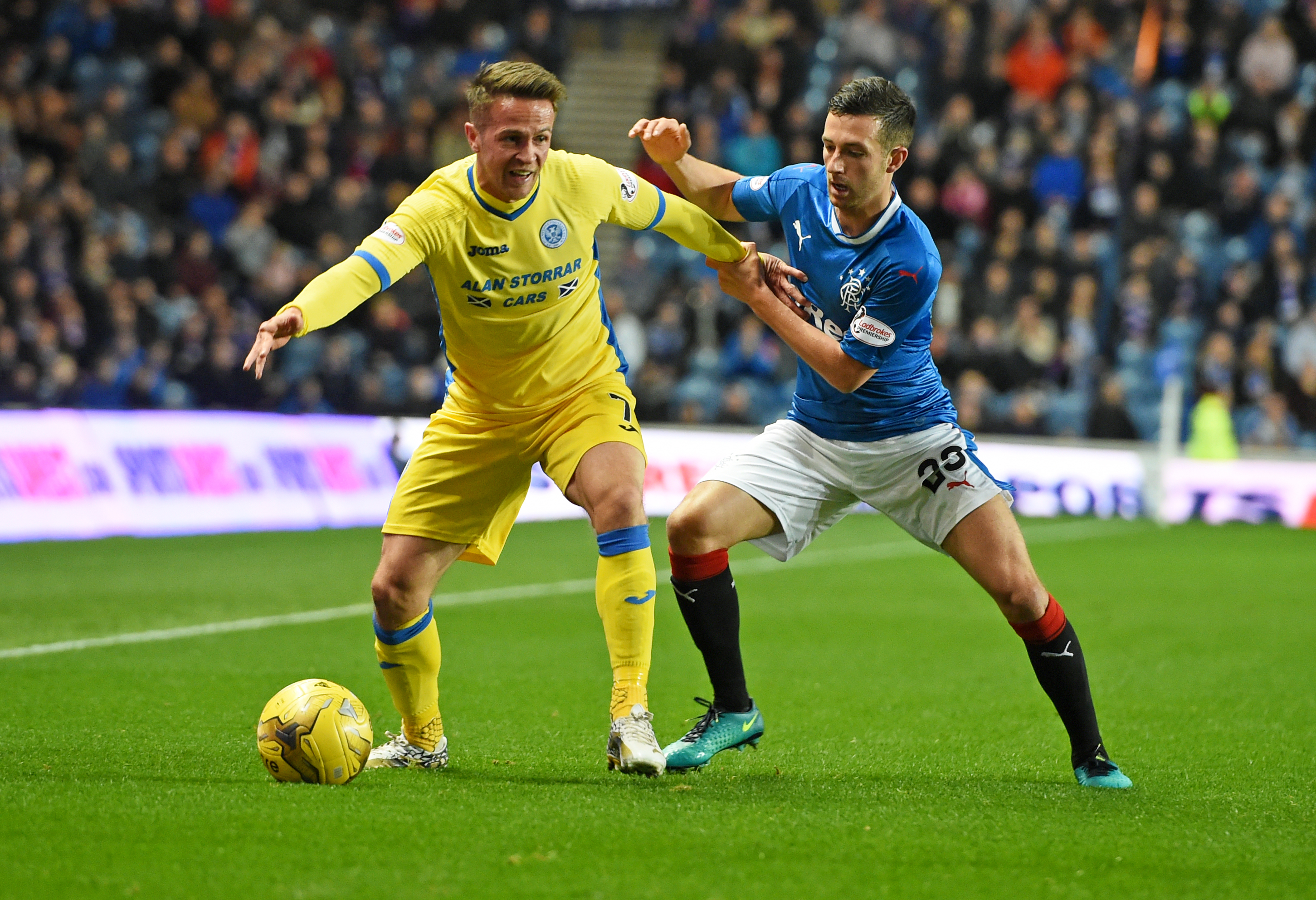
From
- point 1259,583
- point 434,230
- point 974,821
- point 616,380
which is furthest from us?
point 1259,583

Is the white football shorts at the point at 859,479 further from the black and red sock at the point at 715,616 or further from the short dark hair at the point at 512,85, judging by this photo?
the short dark hair at the point at 512,85

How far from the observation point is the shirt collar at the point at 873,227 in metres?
5.30

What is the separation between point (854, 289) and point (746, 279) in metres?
0.37

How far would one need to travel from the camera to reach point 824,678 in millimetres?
7520

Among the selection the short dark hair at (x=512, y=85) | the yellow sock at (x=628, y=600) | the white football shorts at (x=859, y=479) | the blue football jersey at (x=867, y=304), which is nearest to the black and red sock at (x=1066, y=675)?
the white football shorts at (x=859, y=479)

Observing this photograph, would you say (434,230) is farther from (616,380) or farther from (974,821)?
(974,821)

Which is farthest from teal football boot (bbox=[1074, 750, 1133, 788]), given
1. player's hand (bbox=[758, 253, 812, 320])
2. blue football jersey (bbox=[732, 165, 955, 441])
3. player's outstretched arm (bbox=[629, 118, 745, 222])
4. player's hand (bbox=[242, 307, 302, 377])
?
player's hand (bbox=[242, 307, 302, 377])

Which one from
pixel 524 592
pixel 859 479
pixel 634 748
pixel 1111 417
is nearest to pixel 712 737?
pixel 634 748

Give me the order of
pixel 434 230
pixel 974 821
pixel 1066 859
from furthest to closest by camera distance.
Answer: pixel 434 230, pixel 974 821, pixel 1066 859

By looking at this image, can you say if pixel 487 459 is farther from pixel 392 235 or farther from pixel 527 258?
pixel 392 235

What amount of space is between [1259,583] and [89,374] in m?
11.2

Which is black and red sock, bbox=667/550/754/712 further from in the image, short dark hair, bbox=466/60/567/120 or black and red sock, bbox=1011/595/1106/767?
short dark hair, bbox=466/60/567/120

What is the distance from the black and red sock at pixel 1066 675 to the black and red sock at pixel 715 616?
962 millimetres

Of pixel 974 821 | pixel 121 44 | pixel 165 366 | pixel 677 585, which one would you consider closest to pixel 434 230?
pixel 677 585
